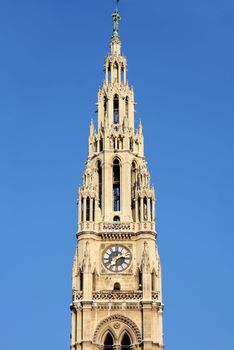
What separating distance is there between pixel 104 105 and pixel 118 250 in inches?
560

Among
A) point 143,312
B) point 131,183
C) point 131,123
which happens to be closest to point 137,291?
point 143,312

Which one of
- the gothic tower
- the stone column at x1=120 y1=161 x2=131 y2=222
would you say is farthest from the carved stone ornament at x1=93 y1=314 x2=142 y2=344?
the stone column at x1=120 y1=161 x2=131 y2=222

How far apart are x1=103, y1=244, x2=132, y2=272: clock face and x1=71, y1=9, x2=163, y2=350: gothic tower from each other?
8 cm

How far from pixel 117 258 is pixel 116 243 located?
1250 millimetres

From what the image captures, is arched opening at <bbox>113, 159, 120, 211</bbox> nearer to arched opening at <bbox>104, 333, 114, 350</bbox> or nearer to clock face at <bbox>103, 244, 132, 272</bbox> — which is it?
clock face at <bbox>103, 244, 132, 272</bbox>

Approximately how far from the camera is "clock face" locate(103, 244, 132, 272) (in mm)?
85312

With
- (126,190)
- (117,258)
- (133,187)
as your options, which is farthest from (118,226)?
(133,187)

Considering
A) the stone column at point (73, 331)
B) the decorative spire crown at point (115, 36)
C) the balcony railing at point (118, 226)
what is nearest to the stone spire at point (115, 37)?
the decorative spire crown at point (115, 36)

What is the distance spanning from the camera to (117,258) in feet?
281

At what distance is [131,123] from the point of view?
93062mm

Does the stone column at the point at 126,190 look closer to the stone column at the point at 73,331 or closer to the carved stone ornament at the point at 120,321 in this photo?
the carved stone ornament at the point at 120,321

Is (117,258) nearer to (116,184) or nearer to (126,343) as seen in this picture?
(126,343)

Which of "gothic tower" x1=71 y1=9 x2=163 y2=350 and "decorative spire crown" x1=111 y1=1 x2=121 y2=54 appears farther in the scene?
"decorative spire crown" x1=111 y1=1 x2=121 y2=54

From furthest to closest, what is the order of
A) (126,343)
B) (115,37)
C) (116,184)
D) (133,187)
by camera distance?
(115,37)
(116,184)
(133,187)
(126,343)
